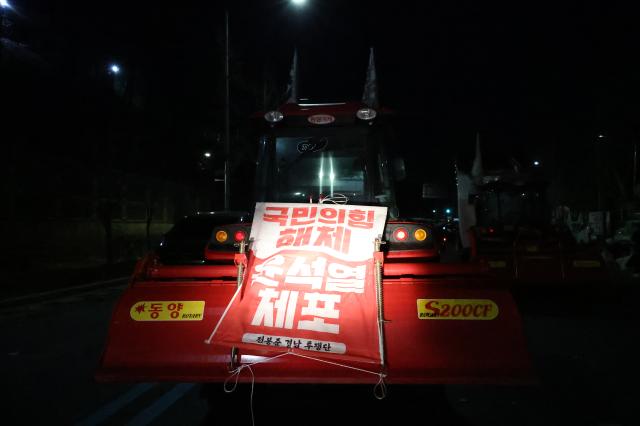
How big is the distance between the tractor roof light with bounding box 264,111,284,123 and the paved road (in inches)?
102

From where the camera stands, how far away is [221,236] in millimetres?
4773

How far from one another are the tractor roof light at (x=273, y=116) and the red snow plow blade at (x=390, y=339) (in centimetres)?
178

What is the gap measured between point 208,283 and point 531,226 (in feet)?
33.9

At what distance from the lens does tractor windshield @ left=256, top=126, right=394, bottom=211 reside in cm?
523

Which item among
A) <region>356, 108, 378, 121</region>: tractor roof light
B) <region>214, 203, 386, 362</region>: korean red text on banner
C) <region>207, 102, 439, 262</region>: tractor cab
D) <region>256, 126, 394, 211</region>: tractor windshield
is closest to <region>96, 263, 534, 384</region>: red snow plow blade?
<region>214, 203, 386, 362</region>: korean red text on banner

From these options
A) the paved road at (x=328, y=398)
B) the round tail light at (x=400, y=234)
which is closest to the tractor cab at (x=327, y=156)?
the round tail light at (x=400, y=234)

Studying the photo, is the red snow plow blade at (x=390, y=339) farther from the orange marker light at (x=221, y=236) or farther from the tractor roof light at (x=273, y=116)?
the tractor roof light at (x=273, y=116)

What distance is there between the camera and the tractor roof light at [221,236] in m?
4.76

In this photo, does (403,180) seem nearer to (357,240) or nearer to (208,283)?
(357,240)

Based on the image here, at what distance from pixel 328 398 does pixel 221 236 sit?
72.1 inches

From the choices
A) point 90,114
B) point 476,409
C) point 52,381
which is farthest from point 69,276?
point 476,409

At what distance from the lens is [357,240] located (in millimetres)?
3992

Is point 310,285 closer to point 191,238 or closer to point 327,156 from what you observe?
point 327,156

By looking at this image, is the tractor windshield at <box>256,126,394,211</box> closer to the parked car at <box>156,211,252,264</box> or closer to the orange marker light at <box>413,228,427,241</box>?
the orange marker light at <box>413,228,427,241</box>
